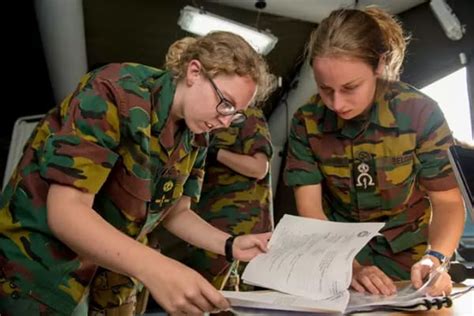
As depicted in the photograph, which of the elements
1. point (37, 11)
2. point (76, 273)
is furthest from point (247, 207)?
point (37, 11)

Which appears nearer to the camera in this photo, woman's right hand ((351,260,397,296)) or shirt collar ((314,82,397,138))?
woman's right hand ((351,260,397,296))

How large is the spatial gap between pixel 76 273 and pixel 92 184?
24cm

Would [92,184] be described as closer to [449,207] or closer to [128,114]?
[128,114]

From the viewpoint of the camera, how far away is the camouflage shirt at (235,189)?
2.02m

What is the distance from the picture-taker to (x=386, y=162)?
1.34 meters

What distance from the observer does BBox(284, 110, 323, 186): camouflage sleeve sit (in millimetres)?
1371

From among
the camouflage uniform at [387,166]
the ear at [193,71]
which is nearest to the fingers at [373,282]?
the camouflage uniform at [387,166]

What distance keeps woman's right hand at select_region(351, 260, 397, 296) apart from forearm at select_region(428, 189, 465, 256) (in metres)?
0.17

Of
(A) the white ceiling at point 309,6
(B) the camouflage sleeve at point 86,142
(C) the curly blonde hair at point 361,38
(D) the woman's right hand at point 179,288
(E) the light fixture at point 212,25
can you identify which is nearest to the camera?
(D) the woman's right hand at point 179,288

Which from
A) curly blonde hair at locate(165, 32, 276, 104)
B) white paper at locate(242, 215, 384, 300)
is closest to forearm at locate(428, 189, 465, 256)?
white paper at locate(242, 215, 384, 300)

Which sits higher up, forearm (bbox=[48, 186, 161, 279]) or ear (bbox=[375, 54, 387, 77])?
ear (bbox=[375, 54, 387, 77])

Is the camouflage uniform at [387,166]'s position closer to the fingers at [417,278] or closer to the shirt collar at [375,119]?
the shirt collar at [375,119]

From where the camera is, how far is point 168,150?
43.1 inches

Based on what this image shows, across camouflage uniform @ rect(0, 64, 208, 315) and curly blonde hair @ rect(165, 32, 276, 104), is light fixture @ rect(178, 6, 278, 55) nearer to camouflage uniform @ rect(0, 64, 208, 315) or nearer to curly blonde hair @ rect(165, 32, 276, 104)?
curly blonde hair @ rect(165, 32, 276, 104)
